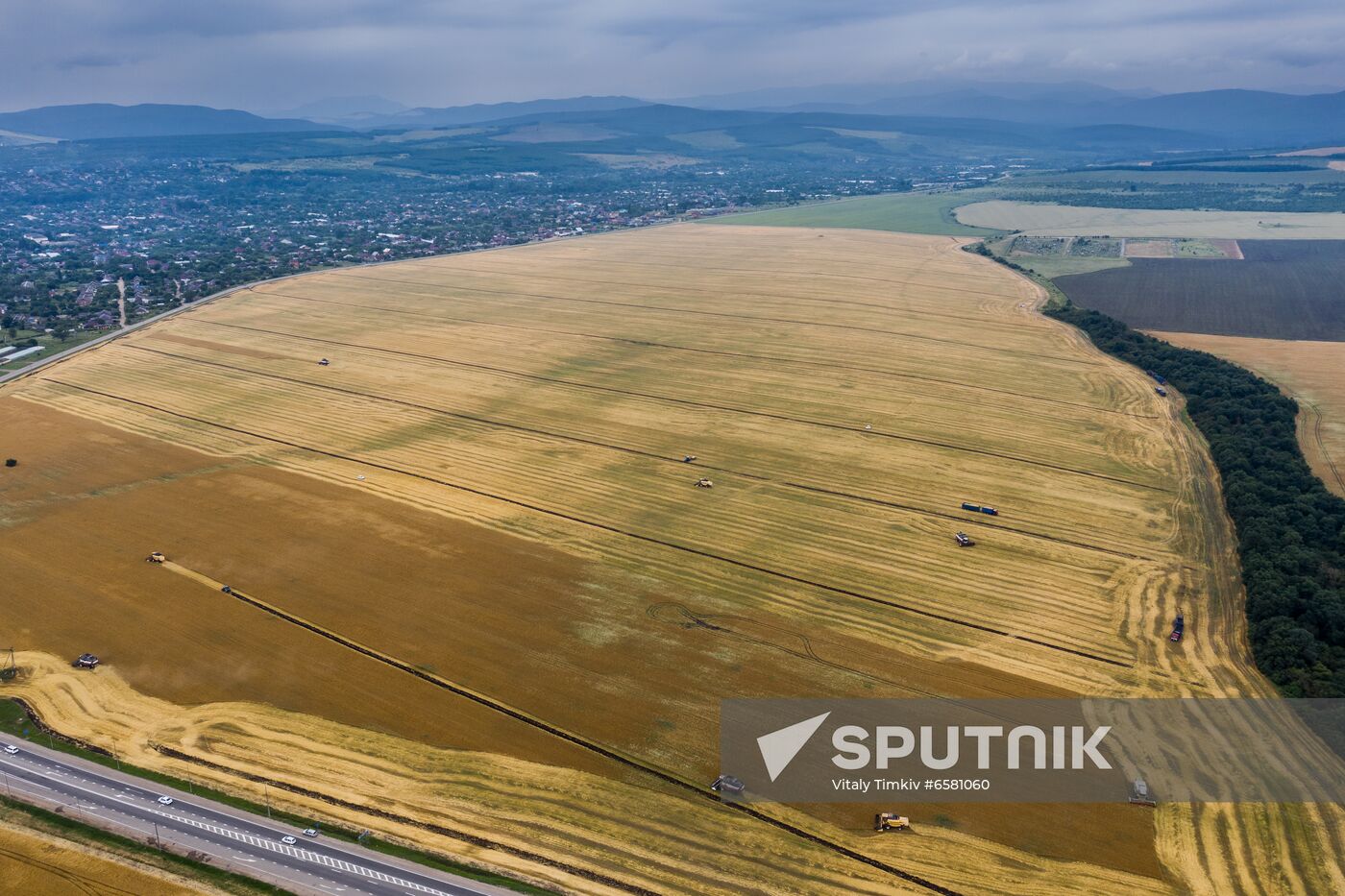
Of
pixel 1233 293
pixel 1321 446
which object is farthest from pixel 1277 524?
pixel 1233 293

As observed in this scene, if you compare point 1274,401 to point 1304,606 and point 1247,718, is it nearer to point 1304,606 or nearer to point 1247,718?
point 1304,606

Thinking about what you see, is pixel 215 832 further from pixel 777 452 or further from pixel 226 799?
pixel 777 452

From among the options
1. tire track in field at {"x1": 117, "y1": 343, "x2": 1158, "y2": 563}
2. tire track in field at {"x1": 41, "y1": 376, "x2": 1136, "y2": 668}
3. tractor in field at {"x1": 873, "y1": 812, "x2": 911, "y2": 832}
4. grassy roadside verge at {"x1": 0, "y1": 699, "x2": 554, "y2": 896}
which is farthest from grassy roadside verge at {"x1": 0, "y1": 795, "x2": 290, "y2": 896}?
tire track in field at {"x1": 117, "y1": 343, "x2": 1158, "y2": 563}

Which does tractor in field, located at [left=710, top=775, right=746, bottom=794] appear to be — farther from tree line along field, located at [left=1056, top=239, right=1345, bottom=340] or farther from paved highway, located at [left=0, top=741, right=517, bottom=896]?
tree line along field, located at [left=1056, top=239, right=1345, bottom=340]

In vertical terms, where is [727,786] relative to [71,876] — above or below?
Result: above

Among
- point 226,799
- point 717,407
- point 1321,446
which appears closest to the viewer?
point 226,799

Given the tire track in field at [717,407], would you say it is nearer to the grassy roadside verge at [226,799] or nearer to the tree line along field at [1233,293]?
the grassy roadside verge at [226,799]

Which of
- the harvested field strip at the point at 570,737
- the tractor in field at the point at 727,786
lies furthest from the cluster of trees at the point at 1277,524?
the tractor in field at the point at 727,786
